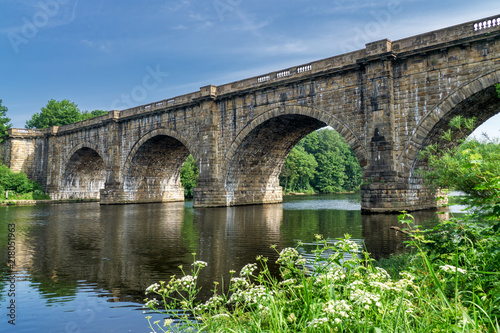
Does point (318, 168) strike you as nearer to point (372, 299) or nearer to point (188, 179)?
point (188, 179)

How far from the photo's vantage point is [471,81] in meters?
16.9

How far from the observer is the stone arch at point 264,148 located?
955 inches

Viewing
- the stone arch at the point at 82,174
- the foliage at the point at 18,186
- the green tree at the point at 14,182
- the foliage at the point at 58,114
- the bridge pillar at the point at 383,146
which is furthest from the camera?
the foliage at the point at 58,114

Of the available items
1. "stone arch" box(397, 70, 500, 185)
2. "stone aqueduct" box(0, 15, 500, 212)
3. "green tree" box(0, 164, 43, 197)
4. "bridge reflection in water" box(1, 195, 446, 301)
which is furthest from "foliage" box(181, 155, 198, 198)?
"stone arch" box(397, 70, 500, 185)

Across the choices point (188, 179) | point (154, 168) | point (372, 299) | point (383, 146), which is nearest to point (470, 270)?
point (372, 299)

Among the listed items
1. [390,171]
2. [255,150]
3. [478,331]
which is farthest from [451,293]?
[255,150]

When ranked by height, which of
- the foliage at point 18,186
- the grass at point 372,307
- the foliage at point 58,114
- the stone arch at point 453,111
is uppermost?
the foliage at point 58,114

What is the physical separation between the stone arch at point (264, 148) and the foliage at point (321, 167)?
103 ft

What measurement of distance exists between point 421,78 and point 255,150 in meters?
13.4

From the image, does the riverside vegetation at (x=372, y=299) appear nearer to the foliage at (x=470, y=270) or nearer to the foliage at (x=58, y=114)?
the foliage at (x=470, y=270)

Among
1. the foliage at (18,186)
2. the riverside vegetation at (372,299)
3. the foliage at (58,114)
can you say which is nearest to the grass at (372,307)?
the riverside vegetation at (372,299)

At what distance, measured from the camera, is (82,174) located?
152 feet

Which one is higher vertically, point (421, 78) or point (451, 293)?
point (421, 78)

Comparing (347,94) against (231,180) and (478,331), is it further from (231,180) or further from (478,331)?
(478,331)
